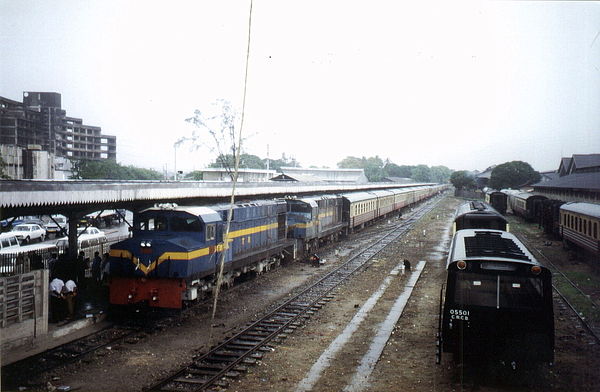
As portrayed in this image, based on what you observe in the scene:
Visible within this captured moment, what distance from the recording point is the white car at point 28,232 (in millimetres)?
31062

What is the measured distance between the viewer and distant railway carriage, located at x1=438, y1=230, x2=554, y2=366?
878cm

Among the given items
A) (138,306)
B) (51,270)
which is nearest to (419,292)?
(138,306)

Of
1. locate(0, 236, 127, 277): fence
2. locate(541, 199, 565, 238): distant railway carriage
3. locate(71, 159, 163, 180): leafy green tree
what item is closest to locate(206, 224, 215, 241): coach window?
locate(0, 236, 127, 277): fence

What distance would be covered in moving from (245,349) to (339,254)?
58.2 feet

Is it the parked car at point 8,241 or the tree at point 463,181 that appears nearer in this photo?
the parked car at point 8,241

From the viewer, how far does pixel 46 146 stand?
56.1m

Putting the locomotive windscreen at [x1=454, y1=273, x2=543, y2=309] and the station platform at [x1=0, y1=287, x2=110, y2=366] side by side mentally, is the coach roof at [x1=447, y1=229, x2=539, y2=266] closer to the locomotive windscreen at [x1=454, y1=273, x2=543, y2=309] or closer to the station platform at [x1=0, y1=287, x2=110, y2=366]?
the locomotive windscreen at [x1=454, y1=273, x2=543, y2=309]

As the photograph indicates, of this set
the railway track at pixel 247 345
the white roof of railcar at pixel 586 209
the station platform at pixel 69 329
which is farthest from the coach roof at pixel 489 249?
the white roof of railcar at pixel 586 209

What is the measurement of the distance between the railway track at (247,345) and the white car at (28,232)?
22.4m

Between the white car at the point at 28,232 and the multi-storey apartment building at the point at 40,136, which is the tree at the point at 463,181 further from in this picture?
the white car at the point at 28,232

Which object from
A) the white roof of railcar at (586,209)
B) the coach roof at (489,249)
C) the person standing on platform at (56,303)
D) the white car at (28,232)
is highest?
the white roof of railcar at (586,209)

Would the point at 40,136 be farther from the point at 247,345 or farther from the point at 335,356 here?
the point at 335,356

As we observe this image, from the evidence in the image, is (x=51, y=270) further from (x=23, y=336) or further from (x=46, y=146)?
(x=46, y=146)

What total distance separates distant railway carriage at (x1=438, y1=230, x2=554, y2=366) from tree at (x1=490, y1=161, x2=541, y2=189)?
203 feet
